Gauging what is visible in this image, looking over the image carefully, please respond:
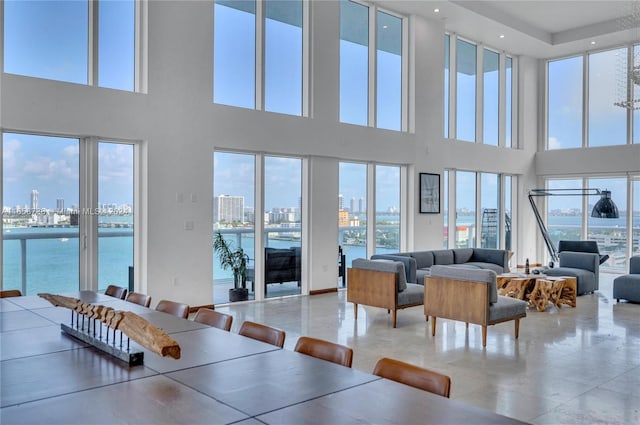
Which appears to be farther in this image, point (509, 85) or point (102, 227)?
point (509, 85)

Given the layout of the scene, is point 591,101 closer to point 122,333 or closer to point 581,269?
point 581,269

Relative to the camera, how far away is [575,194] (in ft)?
41.7

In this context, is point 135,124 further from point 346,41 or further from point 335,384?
point 335,384

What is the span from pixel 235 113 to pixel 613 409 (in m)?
6.02

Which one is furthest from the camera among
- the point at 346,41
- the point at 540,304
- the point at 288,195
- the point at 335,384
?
the point at 346,41

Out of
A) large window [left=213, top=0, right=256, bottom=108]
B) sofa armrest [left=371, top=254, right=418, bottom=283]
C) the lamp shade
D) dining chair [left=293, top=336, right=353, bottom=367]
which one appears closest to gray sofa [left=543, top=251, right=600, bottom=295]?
the lamp shade

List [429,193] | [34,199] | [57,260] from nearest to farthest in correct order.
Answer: [34,199] < [57,260] < [429,193]

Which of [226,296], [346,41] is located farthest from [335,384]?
[346,41]

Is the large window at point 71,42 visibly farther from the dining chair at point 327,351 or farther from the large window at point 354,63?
the dining chair at point 327,351

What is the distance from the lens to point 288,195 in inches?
336

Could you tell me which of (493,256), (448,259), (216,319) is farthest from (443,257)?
(216,319)

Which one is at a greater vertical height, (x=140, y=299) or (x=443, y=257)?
(x=140, y=299)

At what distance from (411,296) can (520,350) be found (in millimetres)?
1634

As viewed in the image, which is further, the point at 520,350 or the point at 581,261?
the point at 581,261
